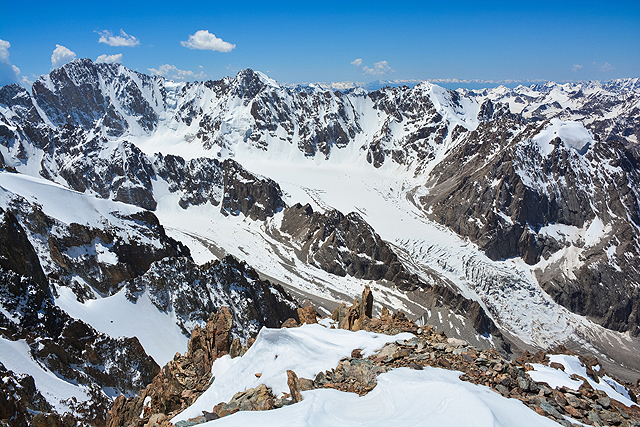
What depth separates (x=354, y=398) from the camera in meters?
15.8

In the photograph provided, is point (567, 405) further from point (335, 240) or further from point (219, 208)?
point (219, 208)

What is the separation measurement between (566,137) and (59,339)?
7474 inches

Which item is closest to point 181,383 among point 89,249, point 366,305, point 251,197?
point 366,305

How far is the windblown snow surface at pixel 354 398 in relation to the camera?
1303 cm

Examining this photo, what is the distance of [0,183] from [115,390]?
50.2 m

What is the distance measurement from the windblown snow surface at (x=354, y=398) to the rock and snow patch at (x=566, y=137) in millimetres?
170935

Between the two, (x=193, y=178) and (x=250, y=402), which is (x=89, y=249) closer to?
(x=250, y=402)

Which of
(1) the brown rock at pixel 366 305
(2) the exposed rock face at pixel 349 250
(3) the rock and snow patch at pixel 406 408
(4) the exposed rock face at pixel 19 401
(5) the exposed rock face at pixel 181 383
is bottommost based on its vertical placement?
(2) the exposed rock face at pixel 349 250

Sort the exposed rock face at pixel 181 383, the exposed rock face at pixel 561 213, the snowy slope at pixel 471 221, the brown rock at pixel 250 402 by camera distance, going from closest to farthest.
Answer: the brown rock at pixel 250 402
the exposed rock face at pixel 181 383
the snowy slope at pixel 471 221
the exposed rock face at pixel 561 213

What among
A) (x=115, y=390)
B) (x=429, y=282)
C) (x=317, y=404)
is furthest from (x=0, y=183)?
(x=429, y=282)

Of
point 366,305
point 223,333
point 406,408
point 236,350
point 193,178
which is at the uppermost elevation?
point 193,178

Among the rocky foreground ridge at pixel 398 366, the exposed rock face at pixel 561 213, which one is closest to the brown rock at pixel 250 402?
the rocky foreground ridge at pixel 398 366

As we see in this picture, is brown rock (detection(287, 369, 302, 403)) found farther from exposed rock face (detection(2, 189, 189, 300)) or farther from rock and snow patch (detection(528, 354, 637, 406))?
exposed rock face (detection(2, 189, 189, 300))

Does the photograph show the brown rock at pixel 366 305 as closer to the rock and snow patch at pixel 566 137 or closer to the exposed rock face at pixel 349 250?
the exposed rock face at pixel 349 250
